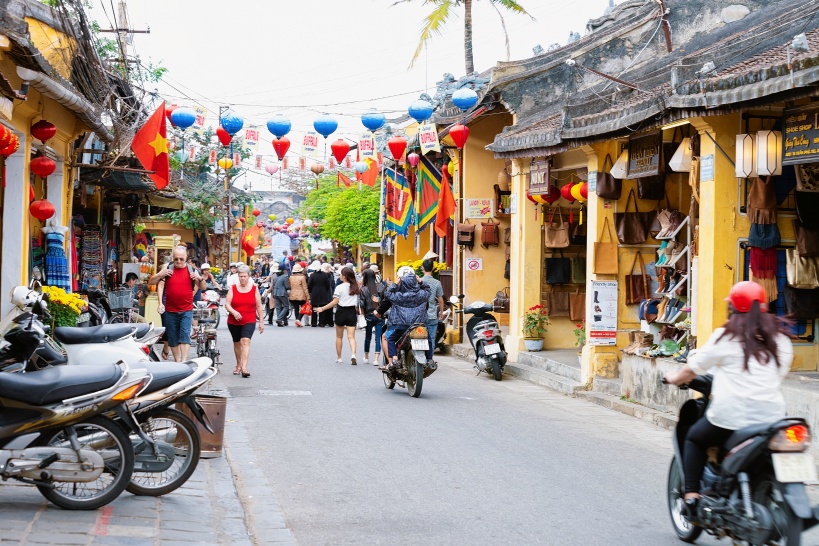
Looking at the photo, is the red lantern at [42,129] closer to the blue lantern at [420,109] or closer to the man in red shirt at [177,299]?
the man in red shirt at [177,299]

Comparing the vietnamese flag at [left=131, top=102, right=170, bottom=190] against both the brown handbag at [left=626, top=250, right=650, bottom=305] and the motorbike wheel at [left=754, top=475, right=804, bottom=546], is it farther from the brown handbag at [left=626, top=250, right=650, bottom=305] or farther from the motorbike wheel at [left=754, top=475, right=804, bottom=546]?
the motorbike wheel at [left=754, top=475, right=804, bottom=546]

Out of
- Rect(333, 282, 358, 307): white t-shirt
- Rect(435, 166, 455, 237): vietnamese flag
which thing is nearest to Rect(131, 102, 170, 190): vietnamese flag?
Rect(333, 282, 358, 307): white t-shirt

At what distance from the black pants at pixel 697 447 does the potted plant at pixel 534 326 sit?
39.3 ft

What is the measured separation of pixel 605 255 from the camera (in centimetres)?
1534

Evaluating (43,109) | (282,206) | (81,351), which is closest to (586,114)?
(43,109)

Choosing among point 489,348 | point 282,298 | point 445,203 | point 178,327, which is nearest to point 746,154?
point 489,348

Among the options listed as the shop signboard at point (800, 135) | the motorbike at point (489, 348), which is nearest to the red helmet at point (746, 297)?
the shop signboard at point (800, 135)

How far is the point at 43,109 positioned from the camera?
14.3 meters

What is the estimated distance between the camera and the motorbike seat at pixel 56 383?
21.0ft

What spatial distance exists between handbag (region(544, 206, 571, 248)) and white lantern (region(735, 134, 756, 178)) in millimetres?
7333

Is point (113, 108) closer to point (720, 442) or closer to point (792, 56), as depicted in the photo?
point (792, 56)

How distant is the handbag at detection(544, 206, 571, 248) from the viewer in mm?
18531

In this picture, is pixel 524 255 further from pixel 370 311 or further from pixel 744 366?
pixel 744 366

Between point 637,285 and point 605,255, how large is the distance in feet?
2.59
